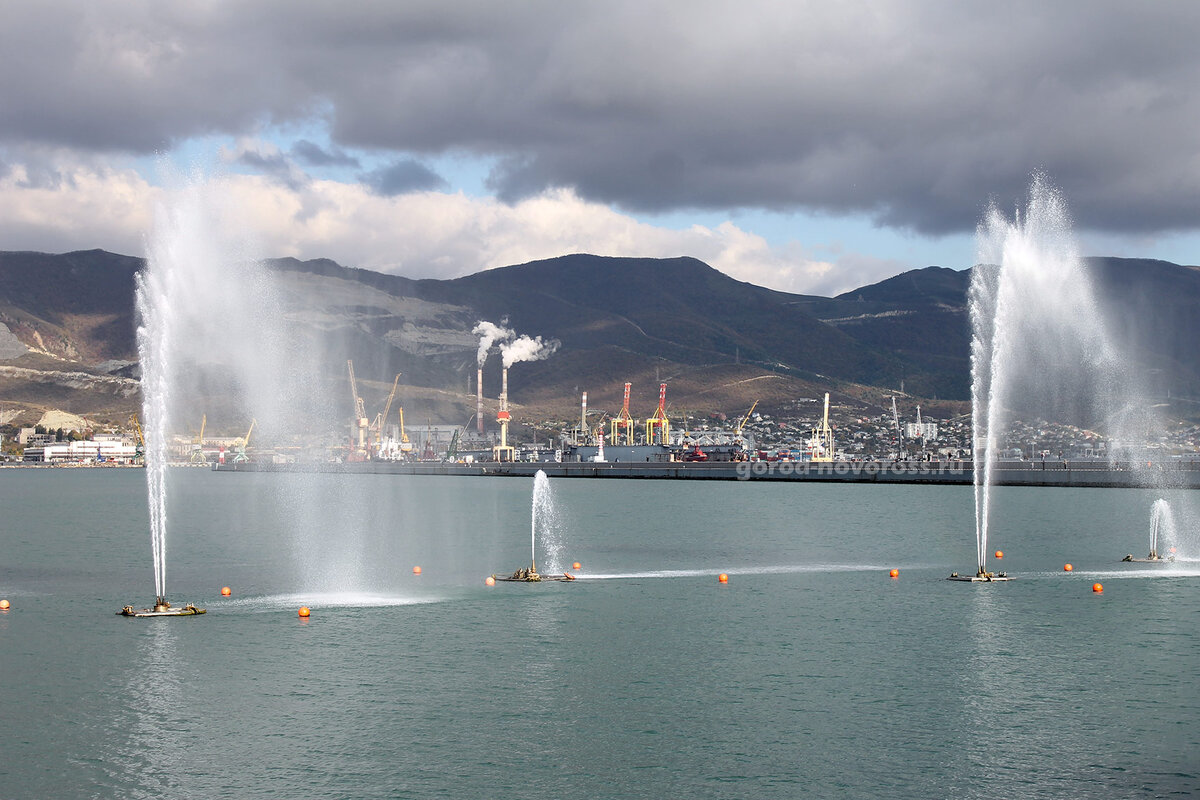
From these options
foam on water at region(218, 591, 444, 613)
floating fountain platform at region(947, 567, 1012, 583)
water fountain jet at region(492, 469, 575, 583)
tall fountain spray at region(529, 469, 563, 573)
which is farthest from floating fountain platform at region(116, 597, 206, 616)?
floating fountain platform at region(947, 567, 1012, 583)

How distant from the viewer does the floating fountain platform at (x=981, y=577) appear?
200ft

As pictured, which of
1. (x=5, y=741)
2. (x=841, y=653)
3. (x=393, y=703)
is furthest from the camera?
(x=841, y=653)

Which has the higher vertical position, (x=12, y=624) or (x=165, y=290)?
(x=165, y=290)

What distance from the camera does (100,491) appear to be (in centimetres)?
19500

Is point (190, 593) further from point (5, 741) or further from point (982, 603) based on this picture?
point (982, 603)

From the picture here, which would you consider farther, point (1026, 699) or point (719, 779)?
point (1026, 699)

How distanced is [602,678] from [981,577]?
30.4m

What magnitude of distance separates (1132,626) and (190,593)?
4158cm

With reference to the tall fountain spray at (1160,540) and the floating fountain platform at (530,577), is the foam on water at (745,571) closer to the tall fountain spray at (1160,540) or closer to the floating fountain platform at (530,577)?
the floating fountain platform at (530,577)

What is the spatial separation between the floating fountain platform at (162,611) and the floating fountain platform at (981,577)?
37.8 metres

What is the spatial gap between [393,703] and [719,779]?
11087 mm

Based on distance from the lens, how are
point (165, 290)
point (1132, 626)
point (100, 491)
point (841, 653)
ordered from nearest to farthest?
point (841, 653) < point (1132, 626) < point (165, 290) < point (100, 491)

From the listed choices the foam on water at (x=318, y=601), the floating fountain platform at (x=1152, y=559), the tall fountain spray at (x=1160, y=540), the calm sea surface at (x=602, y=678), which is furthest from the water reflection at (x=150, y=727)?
the tall fountain spray at (x=1160, y=540)

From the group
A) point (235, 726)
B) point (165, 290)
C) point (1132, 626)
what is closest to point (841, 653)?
point (1132, 626)
